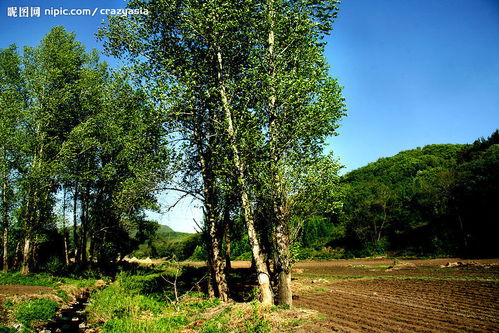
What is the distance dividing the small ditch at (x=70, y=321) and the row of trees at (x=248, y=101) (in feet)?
24.9

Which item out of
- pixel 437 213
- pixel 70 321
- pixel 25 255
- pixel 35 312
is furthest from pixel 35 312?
pixel 437 213

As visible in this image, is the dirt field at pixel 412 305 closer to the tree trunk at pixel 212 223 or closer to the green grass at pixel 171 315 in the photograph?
the green grass at pixel 171 315

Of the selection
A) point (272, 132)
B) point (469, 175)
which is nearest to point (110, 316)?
point (272, 132)

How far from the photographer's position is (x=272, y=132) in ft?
47.8

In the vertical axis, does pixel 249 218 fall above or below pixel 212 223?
above

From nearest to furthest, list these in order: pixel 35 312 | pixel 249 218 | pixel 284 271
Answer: pixel 284 271
pixel 249 218
pixel 35 312

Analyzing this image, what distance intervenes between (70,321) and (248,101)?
1562 centimetres

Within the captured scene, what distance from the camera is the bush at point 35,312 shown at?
13.2 m

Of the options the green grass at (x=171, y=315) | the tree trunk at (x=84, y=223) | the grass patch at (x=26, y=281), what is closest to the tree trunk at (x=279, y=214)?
the green grass at (x=171, y=315)

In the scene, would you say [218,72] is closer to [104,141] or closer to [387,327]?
[387,327]

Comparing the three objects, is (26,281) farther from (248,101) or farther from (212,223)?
(248,101)

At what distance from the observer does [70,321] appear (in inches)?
627

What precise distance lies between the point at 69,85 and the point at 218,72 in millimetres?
21504

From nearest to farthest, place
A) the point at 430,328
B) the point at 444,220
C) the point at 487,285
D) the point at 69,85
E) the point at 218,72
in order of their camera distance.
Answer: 1. the point at 430,328
2. the point at 218,72
3. the point at 487,285
4. the point at 69,85
5. the point at 444,220
